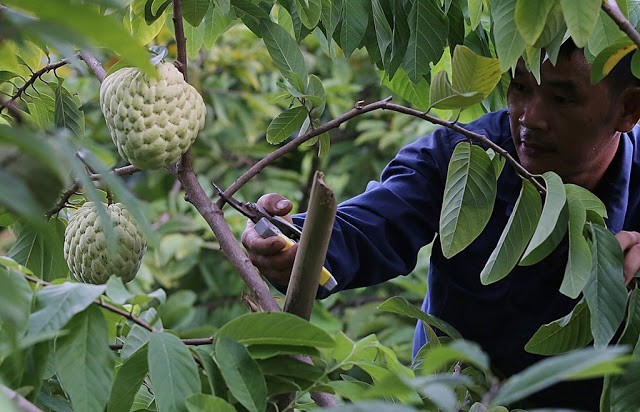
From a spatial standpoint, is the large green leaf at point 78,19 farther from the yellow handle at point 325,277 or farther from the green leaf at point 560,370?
the yellow handle at point 325,277

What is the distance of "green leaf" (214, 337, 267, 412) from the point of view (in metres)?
0.83

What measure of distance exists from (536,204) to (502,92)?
0.47 m

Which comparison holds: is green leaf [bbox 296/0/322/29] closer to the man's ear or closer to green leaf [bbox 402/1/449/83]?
green leaf [bbox 402/1/449/83]

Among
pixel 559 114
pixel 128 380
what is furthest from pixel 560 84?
pixel 128 380

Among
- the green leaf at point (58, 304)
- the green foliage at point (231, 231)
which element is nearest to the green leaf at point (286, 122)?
the green foliage at point (231, 231)

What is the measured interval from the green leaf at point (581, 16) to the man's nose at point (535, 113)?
0.50 m

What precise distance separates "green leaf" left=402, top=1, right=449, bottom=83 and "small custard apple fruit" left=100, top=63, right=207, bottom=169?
1.26 feet

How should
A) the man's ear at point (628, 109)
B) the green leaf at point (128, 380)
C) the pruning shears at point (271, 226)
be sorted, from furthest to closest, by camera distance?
the man's ear at point (628, 109)
the pruning shears at point (271, 226)
the green leaf at point (128, 380)

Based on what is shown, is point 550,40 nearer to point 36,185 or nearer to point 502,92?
point 502,92

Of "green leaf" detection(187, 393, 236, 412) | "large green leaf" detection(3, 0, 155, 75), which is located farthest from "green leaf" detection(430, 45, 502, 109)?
"large green leaf" detection(3, 0, 155, 75)

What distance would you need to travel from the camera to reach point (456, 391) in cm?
125

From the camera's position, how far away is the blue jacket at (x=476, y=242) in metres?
1.56

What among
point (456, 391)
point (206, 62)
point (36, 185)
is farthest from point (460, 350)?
point (206, 62)

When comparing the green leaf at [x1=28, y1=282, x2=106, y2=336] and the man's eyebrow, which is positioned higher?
the man's eyebrow
